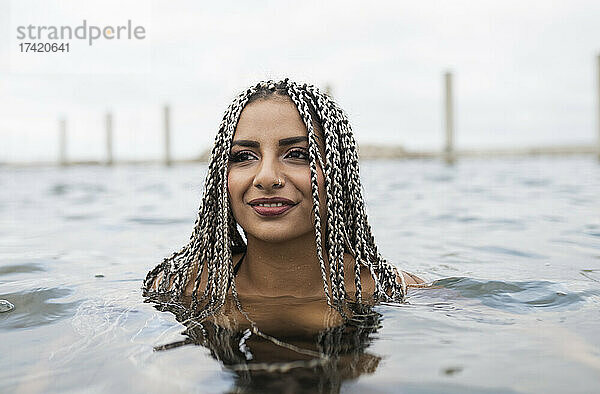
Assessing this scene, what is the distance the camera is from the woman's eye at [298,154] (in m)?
3.15

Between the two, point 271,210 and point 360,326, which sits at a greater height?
point 271,210

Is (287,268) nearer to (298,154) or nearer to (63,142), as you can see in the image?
(298,154)

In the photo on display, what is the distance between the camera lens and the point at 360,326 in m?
2.82

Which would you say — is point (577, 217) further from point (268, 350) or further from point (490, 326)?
point (268, 350)

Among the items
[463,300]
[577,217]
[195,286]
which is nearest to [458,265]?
[463,300]

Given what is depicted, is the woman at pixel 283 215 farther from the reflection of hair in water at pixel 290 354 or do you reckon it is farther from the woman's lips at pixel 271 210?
the reflection of hair in water at pixel 290 354

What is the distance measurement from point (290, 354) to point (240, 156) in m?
1.17

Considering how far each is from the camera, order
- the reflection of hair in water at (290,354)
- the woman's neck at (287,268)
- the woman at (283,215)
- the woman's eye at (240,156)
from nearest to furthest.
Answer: the reflection of hair in water at (290,354) → the woman at (283,215) → the woman's eye at (240,156) → the woman's neck at (287,268)

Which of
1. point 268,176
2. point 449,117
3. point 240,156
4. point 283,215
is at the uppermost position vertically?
point 449,117

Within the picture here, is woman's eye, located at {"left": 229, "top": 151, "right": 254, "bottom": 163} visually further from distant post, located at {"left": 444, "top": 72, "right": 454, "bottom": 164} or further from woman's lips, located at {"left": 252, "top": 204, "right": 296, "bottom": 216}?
distant post, located at {"left": 444, "top": 72, "right": 454, "bottom": 164}

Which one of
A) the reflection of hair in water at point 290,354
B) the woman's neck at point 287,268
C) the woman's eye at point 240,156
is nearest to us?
the reflection of hair in water at point 290,354

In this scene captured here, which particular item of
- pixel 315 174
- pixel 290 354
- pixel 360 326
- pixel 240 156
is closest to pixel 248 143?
pixel 240 156

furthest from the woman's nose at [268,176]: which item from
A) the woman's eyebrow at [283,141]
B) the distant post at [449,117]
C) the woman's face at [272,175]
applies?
the distant post at [449,117]

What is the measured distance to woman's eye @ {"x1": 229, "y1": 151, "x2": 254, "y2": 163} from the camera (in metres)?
3.20
